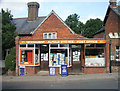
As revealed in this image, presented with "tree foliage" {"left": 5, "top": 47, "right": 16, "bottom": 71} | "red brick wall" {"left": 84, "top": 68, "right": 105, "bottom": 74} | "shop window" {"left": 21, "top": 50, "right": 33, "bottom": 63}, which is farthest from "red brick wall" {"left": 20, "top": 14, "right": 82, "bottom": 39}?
"red brick wall" {"left": 84, "top": 68, "right": 105, "bottom": 74}

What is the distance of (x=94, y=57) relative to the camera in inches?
575

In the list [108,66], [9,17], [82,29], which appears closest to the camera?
[108,66]

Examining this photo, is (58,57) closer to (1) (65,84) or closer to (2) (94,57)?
(2) (94,57)

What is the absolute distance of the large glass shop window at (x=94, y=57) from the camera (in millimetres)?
14405

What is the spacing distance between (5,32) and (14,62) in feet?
17.5

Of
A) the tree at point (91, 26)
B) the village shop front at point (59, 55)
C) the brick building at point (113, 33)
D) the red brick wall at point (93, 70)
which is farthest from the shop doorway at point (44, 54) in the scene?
the tree at point (91, 26)

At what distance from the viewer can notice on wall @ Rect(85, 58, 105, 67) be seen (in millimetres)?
14359

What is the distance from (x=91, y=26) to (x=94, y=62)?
34.2 meters

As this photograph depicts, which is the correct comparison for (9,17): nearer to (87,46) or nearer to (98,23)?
(87,46)

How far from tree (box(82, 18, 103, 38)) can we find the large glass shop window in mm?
32071

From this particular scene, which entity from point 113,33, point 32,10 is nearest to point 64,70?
point 113,33

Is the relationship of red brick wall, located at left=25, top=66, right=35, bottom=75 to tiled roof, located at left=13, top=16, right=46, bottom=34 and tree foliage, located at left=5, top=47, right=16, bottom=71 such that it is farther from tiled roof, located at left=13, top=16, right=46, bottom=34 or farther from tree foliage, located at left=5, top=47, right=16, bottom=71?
tiled roof, located at left=13, top=16, right=46, bottom=34

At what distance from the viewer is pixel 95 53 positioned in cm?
1454

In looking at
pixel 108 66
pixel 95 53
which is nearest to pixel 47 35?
pixel 95 53
